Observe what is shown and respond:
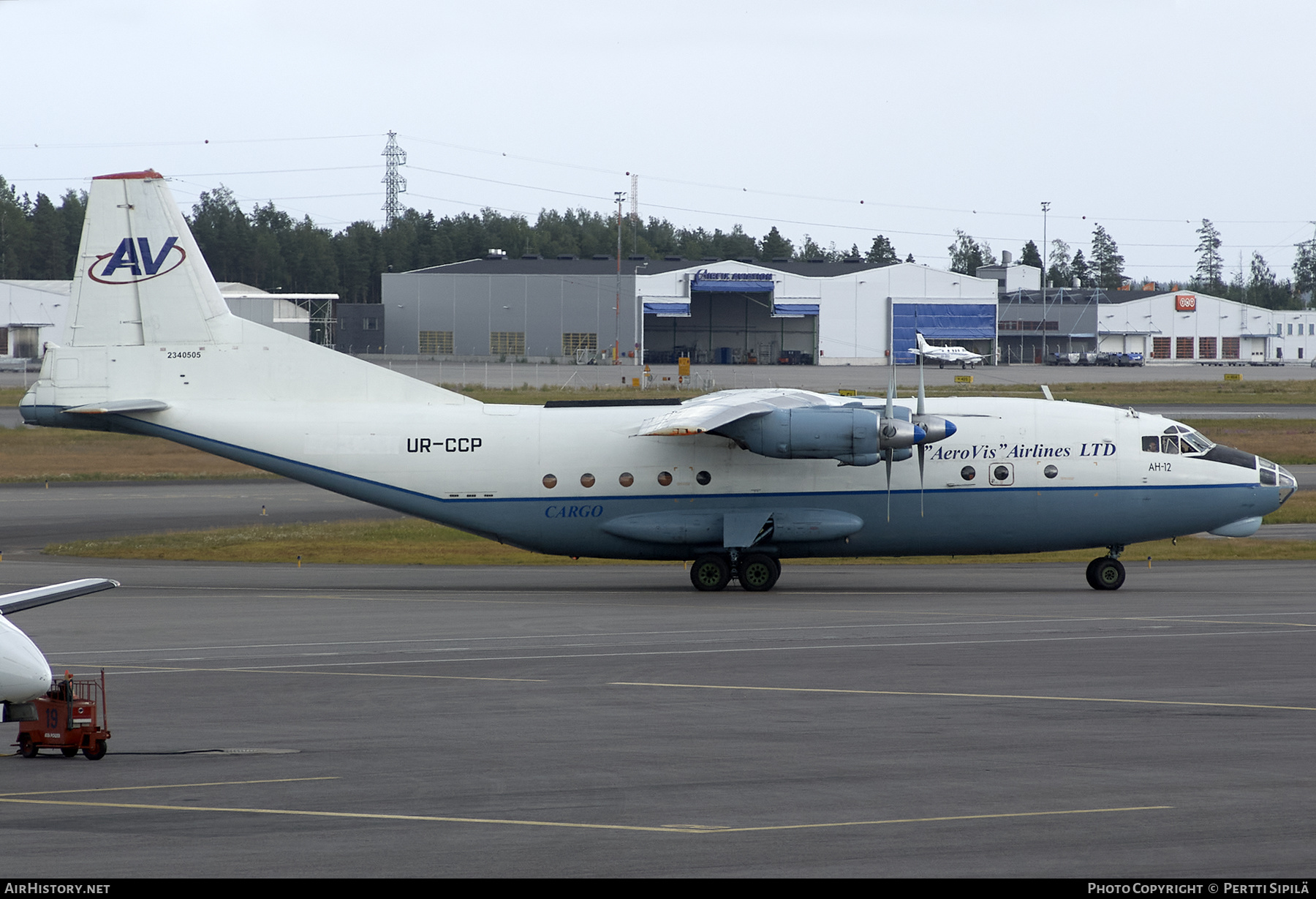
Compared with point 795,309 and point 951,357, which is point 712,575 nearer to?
point 951,357

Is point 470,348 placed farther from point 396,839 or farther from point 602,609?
point 396,839

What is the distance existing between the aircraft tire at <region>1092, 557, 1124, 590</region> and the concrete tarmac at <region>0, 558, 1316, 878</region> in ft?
2.72

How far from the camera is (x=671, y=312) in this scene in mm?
125500

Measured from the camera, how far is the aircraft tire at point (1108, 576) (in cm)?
2756

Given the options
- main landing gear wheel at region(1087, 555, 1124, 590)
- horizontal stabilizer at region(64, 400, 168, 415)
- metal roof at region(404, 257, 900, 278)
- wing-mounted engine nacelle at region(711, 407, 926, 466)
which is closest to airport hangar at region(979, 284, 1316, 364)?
metal roof at region(404, 257, 900, 278)

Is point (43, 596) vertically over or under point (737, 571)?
over

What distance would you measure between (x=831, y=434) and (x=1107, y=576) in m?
7.16

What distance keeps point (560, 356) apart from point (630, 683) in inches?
4034

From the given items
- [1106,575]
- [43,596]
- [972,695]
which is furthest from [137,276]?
[1106,575]

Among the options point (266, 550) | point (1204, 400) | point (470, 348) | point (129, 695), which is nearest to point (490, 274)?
point (470, 348)

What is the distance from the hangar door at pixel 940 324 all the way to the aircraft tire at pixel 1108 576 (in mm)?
100988

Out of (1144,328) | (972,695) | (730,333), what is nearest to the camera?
(972,695)

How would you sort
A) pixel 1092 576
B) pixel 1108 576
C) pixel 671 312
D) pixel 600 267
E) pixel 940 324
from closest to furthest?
pixel 1108 576, pixel 1092 576, pixel 600 267, pixel 671 312, pixel 940 324

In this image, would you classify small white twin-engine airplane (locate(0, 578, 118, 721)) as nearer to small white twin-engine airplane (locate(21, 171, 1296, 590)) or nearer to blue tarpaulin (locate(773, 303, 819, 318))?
small white twin-engine airplane (locate(21, 171, 1296, 590))
